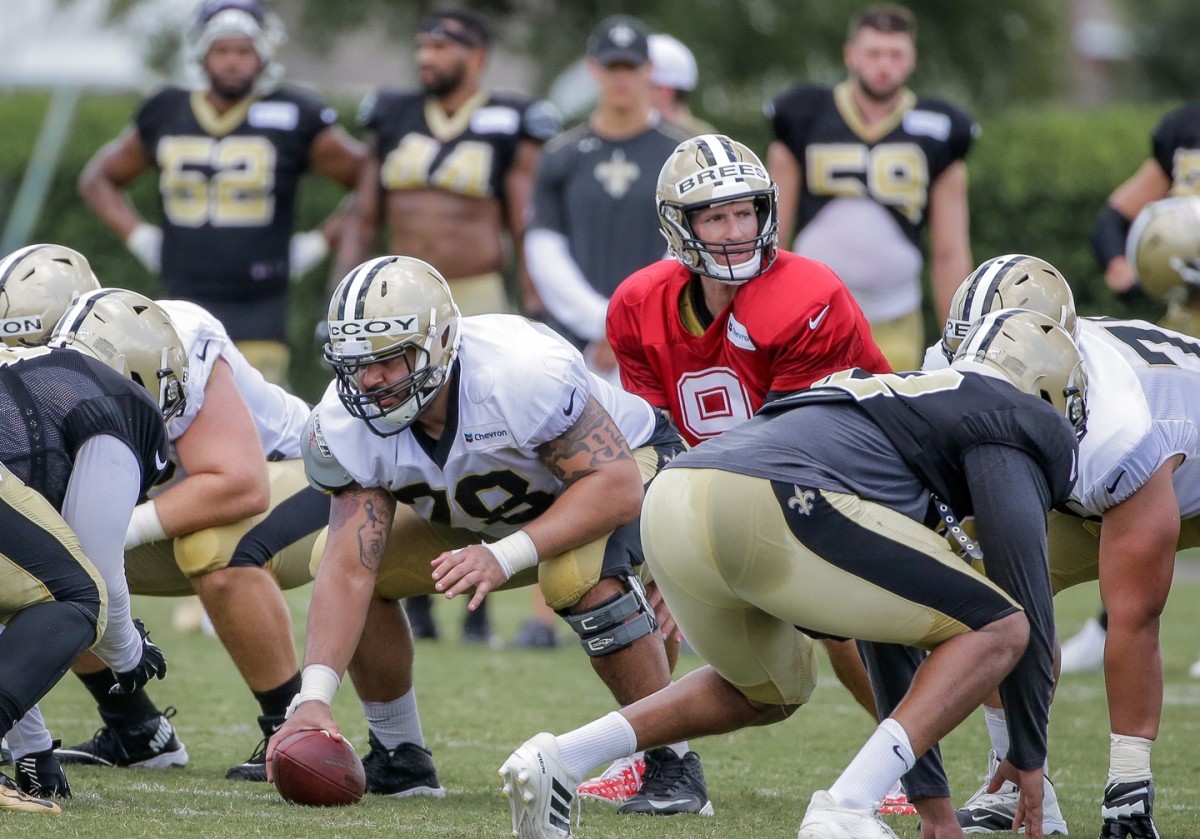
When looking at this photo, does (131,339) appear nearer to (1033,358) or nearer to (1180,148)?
(1033,358)

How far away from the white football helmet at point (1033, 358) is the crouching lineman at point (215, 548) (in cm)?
193

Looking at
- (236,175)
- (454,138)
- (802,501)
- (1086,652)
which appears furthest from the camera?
(454,138)

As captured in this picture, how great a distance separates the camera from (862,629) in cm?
326

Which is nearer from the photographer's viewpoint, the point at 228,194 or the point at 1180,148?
the point at 1180,148

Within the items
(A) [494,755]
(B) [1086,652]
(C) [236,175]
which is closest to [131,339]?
(A) [494,755]

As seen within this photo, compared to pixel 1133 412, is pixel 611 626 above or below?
below

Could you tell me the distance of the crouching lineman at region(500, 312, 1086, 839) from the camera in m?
3.21

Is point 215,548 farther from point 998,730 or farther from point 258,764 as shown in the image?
point 998,730

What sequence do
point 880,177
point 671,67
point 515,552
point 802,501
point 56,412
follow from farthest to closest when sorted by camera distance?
point 671,67
point 880,177
point 515,552
point 56,412
point 802,501

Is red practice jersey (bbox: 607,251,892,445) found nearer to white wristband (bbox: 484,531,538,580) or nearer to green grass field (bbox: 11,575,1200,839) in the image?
white wristband (bbox: 484,531,538,580)

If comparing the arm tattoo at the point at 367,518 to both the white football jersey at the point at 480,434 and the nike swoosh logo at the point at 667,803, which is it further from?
the nike swoosh logo at the point at 667,803

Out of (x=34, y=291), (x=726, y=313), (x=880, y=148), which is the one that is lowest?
(x=726, y=313)

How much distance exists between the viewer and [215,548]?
173 inches

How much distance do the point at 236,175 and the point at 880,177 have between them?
2763 millimetres
